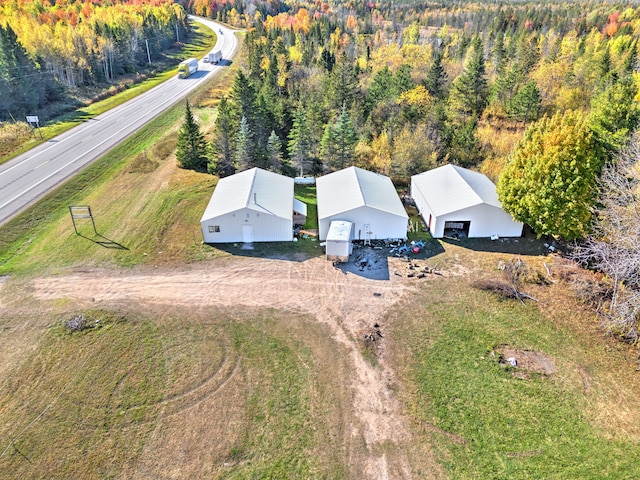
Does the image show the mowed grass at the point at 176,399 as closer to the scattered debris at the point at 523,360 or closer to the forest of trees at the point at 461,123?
the scattered debris at the point at 523,360

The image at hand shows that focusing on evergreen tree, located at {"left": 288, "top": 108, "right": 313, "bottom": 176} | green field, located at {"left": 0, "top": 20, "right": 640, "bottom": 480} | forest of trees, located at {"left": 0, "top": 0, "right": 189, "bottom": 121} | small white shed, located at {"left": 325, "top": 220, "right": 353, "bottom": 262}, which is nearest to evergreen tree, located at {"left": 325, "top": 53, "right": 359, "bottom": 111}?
evergreen tree, located at {"left": 288, "top": 108, "right": 313, "bottom": 176}

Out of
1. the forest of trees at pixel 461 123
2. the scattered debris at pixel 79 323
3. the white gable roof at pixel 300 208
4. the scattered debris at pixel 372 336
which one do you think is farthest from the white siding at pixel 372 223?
the scattered debris at pixel 79 323

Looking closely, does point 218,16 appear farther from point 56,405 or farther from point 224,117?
point 56,405

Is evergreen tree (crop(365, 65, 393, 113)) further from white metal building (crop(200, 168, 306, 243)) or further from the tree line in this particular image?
white metal building (crop(200, 168, 306, 243))

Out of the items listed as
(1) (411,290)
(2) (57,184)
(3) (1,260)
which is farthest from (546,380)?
(2) (57,184)

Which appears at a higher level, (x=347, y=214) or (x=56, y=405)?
(x=347, y=214)

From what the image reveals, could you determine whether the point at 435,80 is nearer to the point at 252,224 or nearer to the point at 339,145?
the point at 339,145
